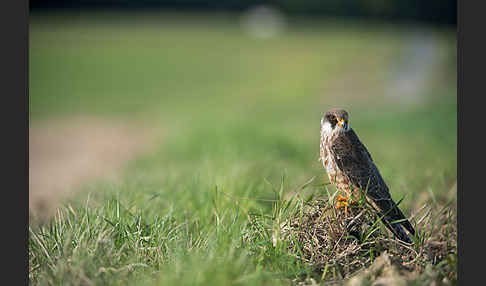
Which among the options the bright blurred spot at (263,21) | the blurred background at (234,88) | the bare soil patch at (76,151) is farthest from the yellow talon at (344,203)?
the bright blurred spot at (263,21)

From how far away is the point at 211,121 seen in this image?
845 centimetres

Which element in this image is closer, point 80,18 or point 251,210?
point 251,210

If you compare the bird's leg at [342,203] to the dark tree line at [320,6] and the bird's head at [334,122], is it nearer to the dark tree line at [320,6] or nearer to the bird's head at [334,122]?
the bird's head at [334,122]

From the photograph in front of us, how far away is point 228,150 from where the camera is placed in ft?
17.7

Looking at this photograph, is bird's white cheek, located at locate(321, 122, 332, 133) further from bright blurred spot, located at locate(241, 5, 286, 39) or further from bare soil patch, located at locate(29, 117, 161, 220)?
bright blurred spot, located at locate(241, 5, 286, 39)

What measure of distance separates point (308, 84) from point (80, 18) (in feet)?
74.6

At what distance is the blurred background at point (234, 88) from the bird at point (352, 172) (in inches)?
43.2

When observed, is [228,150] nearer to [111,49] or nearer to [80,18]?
[111,49]

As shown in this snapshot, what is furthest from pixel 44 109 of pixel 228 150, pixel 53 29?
pixel 53 29

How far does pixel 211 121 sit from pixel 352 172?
6050mm

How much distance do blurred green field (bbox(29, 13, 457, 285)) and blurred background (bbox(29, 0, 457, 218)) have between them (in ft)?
0.21

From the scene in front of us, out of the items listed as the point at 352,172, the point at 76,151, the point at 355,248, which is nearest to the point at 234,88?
the point at 76,151

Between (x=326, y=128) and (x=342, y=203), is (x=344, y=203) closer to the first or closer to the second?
(x=342, y=203)

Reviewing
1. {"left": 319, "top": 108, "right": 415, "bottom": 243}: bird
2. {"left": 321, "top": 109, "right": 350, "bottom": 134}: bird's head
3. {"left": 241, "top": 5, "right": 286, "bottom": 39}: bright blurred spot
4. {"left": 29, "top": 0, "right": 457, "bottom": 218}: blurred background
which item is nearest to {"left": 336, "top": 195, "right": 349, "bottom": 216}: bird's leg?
{"left": 319, "top": 108, "right": 415, "bottom": 243}: bird
